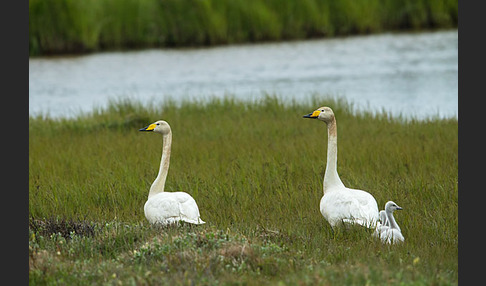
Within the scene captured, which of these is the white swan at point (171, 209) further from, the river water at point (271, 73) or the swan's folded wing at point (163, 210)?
the river water at point (271, 73)

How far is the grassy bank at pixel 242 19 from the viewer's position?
3344 centimetres

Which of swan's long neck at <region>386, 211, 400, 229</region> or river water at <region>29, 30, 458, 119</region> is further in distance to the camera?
river water at <region>29, 30, 458, 119</region>

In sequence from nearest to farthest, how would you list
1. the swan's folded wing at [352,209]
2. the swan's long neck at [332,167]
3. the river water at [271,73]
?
the swan's folded wing at [352,209], the swan's long neck at [332,167], the river water at [271,73]

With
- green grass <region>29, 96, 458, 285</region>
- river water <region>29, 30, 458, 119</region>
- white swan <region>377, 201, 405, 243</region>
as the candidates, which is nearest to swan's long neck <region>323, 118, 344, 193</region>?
green grass <region>29, 96, 458, 285</region>

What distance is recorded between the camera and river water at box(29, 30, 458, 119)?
21.8m

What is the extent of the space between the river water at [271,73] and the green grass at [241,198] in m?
5.26

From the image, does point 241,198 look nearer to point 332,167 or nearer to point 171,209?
point 332,167

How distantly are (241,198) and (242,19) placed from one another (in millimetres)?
26181

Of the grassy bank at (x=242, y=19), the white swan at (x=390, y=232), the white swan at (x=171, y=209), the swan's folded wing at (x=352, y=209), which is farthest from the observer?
the grassy bank at (x=242, y=19)

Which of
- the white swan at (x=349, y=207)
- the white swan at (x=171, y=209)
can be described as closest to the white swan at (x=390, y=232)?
the white swan at (x=349, y=207)

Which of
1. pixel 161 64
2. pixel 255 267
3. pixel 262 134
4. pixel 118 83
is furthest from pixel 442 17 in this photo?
pixel 255 267

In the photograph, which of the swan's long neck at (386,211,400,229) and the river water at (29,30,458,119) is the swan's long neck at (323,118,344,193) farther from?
the river water at (29,30,458,119)

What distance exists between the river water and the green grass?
17.2ft

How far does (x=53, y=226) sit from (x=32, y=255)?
3.96 feet
